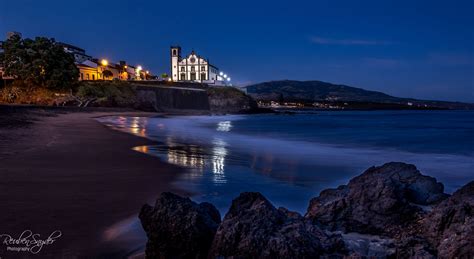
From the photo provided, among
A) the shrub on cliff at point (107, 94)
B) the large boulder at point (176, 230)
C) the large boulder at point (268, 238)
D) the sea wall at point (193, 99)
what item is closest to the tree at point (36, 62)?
the shrub on cliff at point (107, 94)

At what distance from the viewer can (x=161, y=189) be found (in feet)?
23.9

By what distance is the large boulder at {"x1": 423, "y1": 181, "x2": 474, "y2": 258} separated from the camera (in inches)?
125

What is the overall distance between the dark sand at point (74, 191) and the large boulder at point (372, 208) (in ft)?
8.36

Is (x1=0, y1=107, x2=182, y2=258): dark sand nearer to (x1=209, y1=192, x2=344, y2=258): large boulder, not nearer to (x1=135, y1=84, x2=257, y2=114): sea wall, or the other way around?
(x1=209, y1=192, x2=344, y2=258): large boulder

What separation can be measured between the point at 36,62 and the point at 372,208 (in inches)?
2075

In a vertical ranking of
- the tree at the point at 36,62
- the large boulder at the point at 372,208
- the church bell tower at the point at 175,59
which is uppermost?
the church bell tower at the point at 175,59

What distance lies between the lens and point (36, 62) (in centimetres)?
4781

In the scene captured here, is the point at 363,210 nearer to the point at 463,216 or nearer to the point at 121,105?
the point at 463,216

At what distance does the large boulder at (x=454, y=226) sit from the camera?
10.5ft

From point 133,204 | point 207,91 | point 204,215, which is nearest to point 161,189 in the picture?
point 133,204
